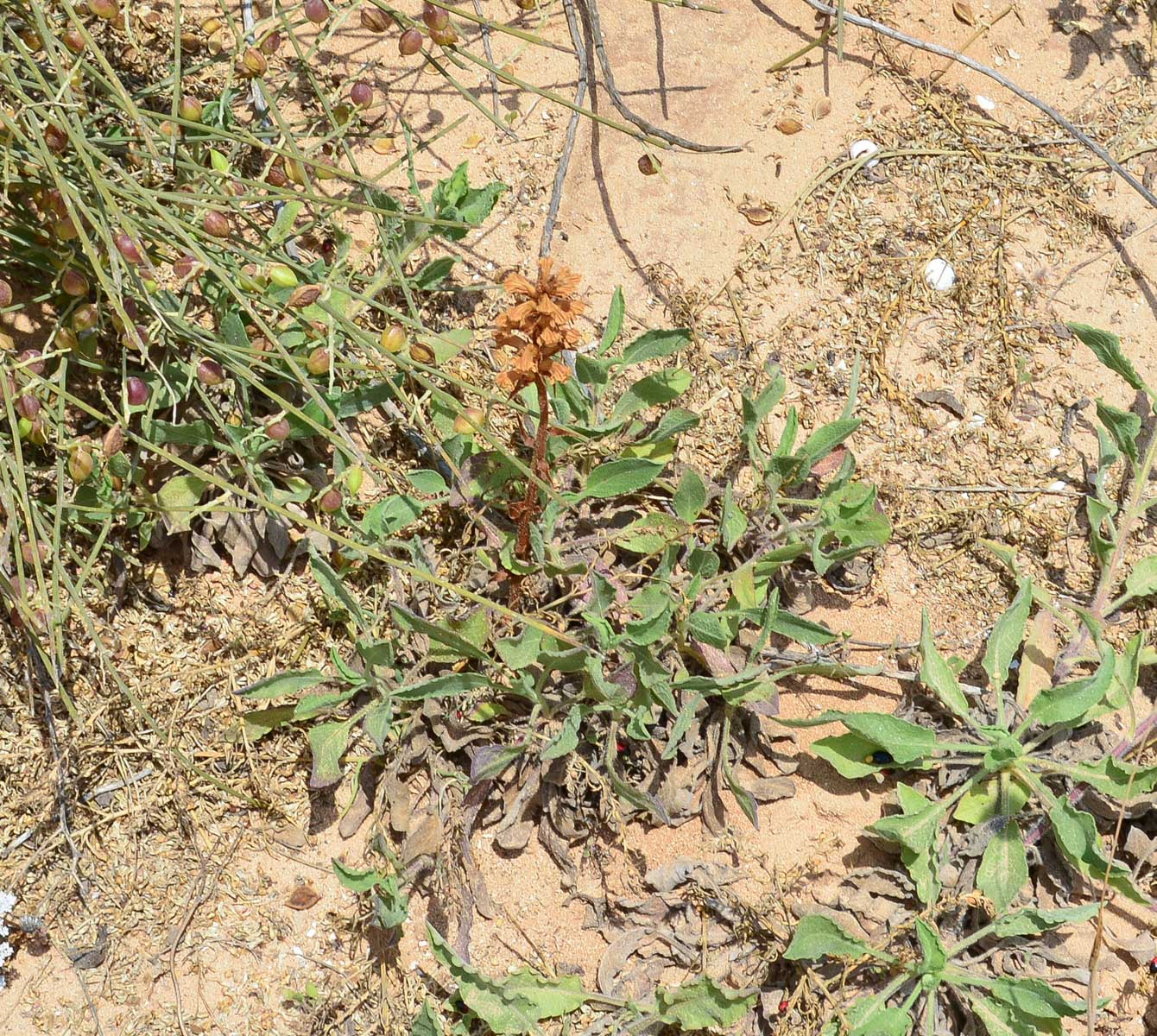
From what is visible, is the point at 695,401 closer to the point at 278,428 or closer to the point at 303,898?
the point at 278,428

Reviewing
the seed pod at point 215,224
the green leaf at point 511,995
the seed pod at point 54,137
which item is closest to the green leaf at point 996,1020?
the green leaf at point 511,995

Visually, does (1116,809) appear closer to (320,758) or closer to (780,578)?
(780,578)

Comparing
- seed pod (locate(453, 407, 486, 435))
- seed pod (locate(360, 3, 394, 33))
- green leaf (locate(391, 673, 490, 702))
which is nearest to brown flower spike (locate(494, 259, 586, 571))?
seed pod (locate(453, 407, 486, 435))

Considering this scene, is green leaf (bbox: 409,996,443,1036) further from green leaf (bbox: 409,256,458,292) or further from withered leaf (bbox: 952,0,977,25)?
withered leaf (bbox: 952,0,977,25)

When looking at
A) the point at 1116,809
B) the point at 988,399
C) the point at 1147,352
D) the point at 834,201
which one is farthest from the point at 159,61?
the point at 1116,809

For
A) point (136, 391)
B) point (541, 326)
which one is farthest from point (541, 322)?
point (136, 391)

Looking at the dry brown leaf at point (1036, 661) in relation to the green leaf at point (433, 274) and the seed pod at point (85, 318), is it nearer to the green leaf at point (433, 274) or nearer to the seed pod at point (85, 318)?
the green leaf at point (433, 274)
